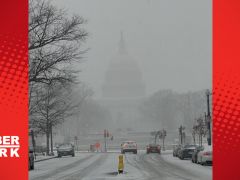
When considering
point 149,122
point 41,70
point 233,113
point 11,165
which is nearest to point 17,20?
point 11,165

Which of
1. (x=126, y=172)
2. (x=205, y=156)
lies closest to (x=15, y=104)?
(x=126, y=172)

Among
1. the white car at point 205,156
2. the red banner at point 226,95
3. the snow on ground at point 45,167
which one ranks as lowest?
the snow on ground at point 45,167

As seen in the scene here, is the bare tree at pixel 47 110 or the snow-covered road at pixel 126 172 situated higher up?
the bare tree at pixel 47 110

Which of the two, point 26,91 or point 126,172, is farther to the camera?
point 126,172

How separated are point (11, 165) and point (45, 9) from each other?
87.2 ft

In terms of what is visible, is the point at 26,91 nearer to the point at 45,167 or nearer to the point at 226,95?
the point at 226,95

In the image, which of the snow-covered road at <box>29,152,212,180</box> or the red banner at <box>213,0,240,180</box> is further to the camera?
the snow-covered road at <box>29,152,212,180</box>

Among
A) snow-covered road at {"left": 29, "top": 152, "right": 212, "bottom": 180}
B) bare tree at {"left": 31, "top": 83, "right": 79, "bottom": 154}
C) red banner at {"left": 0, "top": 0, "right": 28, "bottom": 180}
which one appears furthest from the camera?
bare tree at {"left": 31, "top": 83, "right": 79, "bottom": 154}

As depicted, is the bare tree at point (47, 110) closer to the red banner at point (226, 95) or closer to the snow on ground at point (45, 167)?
the snow on ground at point (45, 167)

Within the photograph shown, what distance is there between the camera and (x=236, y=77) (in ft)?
56.6

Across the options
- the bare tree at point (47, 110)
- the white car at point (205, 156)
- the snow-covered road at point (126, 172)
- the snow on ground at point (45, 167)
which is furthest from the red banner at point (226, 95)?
the bare tree at point (47, 110)

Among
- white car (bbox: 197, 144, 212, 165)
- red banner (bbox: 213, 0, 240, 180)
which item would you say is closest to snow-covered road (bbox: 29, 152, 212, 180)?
white car (bbox: 197, 144, 212, 165)

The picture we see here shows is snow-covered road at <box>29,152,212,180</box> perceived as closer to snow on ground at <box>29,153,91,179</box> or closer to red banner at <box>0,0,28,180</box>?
snow on ground at <box>29,153,91,179</box>

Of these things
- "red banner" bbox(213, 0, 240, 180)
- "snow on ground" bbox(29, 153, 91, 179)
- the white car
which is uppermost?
"red banner" bbox(213, 0, 240, 180)
